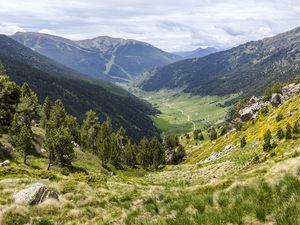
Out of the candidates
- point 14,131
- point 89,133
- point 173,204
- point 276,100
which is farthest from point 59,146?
point 276,100

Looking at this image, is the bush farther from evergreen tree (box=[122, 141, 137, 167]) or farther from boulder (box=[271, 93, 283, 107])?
boulder (box=[271, 93, 283, 107])

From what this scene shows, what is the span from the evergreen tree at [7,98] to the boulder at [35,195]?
265 feet

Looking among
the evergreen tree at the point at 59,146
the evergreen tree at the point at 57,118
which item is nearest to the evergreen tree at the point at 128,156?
the evergreen tree at the point at 57,118

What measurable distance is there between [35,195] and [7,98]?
3355 inches

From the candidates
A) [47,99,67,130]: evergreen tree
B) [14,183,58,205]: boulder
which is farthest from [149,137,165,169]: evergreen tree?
[14,183,58,205]: boulder

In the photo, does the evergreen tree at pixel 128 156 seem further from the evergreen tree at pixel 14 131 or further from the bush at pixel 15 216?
the bush at pixel 15 216

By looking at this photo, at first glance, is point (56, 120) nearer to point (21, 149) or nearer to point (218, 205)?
point (21, 149)

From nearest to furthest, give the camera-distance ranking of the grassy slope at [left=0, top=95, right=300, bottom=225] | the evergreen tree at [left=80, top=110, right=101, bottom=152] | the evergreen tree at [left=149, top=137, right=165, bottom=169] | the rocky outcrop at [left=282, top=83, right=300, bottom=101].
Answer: the grassy slope at [left=0, top=95, right=300, bottom=225] < the evergreen tree at [left=149, top=137, right=165, bottom=169] < the evergreen tree at [left=80, top=110, right=101, bottom=152] < the rocky outcrop at [left=282, top=83, right=300, bottom=101]

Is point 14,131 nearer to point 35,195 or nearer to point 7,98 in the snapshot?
point 7,98

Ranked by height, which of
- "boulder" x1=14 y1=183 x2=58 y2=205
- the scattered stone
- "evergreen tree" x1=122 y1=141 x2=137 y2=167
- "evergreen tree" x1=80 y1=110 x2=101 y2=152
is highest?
"boulder" x1=14 y1=183 x2=58 y2=205

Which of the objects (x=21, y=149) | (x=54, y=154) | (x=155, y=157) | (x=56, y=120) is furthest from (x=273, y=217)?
(x=155, y=157)

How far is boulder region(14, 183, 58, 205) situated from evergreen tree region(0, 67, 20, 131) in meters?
80.6

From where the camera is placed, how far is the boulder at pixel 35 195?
19.9 metres

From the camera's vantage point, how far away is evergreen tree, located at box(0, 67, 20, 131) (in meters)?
95.3
